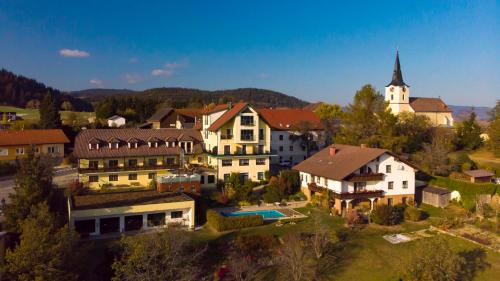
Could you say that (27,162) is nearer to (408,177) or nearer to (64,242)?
(64,242)

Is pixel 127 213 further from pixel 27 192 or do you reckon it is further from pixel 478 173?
pixel 478 173

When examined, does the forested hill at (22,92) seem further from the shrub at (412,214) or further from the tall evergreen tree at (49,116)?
the shrub at (412,214)

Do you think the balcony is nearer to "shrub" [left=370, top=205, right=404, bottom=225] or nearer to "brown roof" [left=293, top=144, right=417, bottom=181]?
"brown roof" [left=293, top=144, right=417, bottom=181]

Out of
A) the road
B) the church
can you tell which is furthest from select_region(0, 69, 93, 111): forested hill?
the church

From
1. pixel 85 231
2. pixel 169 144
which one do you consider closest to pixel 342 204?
pixel 169 144

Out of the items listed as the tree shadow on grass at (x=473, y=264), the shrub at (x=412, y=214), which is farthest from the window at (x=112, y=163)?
the tree shadow on grass at (x=473, y=264)

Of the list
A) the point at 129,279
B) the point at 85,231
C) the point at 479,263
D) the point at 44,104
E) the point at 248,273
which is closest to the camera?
the point at 129,279
